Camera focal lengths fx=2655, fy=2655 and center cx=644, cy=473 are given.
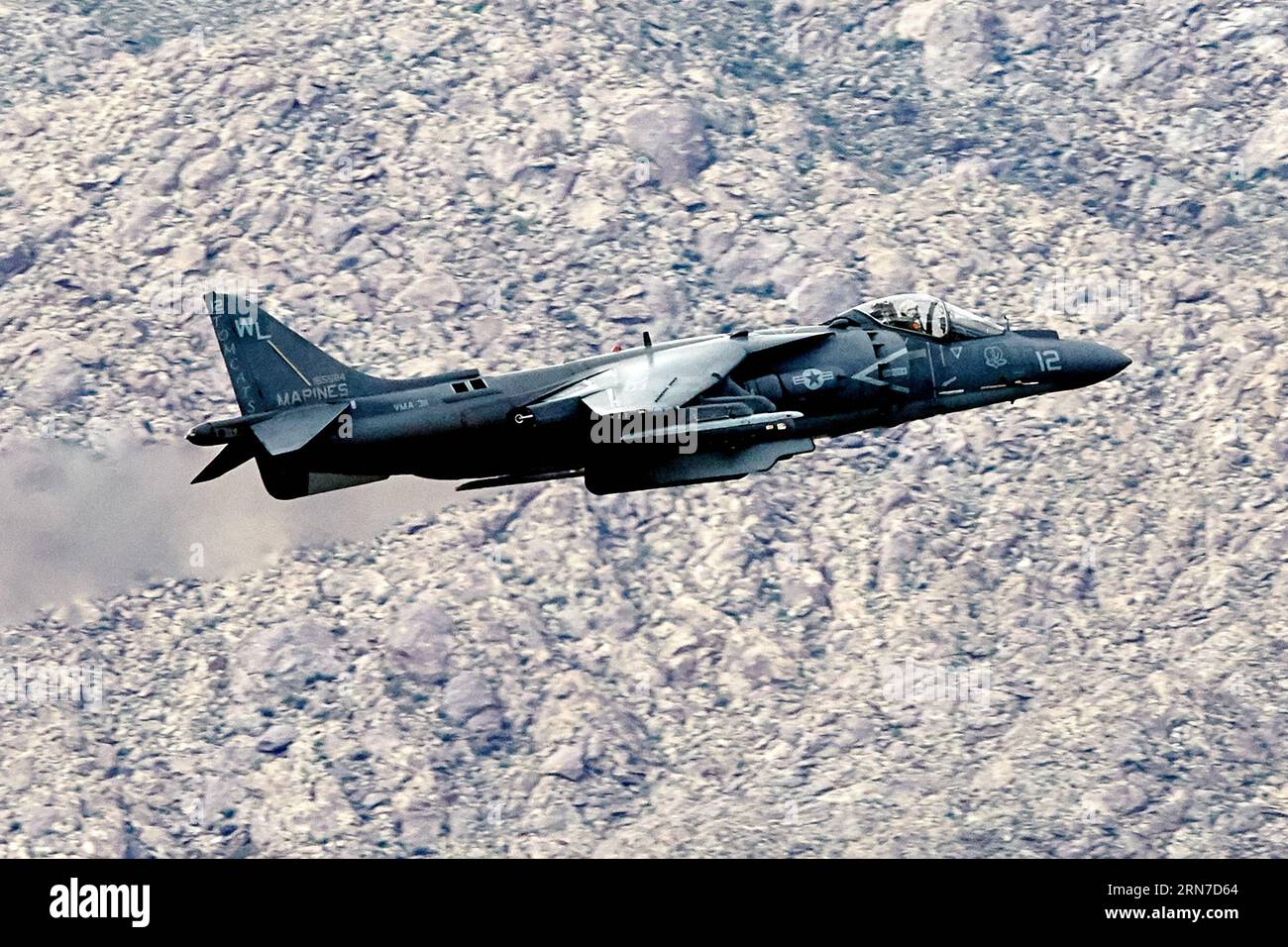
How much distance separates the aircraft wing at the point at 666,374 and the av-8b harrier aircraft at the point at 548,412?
0.04m

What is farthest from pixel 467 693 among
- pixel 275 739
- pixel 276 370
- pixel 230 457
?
pixel 230 457

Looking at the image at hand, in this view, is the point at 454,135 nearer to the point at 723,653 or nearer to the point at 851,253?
the point at 851,253

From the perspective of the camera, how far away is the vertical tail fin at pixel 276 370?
55406 mm

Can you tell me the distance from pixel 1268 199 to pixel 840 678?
54277 mm

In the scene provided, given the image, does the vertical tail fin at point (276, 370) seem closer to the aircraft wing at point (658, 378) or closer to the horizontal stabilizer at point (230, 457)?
the horizontal stabilizer at point (230, 457)

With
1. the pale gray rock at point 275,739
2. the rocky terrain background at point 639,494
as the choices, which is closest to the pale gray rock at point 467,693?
the rocky terrain background at point 639,494

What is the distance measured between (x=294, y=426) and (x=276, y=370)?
6.63 feet

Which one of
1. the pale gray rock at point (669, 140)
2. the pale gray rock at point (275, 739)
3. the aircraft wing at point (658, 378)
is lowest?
the pale gray rock at point (275, 739)

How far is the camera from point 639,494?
144750mm

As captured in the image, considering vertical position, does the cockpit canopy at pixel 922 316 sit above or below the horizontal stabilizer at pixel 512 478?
above

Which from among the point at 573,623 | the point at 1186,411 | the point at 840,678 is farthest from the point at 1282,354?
the point at 573,623

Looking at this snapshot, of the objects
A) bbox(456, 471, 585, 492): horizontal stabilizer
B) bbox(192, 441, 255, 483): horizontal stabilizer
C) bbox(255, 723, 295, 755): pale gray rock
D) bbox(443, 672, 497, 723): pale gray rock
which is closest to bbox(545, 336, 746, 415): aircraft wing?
bbox(456, 471, 585, 492): horizontal stabilizer

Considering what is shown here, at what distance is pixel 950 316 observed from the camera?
60.3 meters

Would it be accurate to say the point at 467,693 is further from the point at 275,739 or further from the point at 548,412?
the point at 548,412
